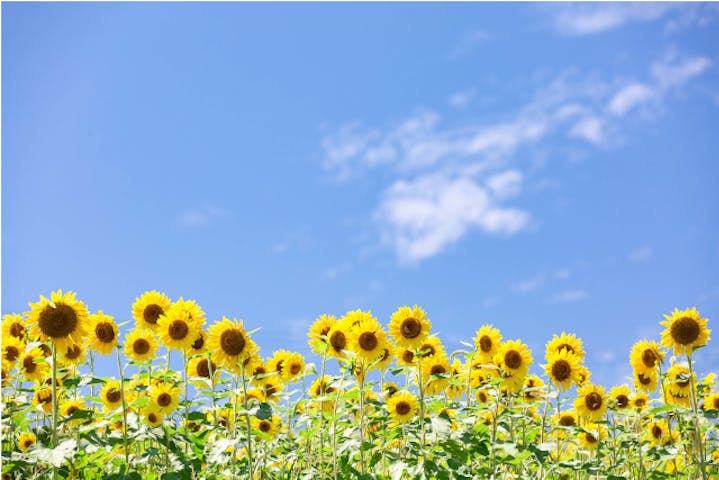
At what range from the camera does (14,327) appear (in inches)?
327

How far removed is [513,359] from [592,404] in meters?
1.81

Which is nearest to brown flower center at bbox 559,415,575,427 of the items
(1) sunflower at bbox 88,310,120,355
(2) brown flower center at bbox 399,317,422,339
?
(2) brown flower center at bbox 399,317,422,339

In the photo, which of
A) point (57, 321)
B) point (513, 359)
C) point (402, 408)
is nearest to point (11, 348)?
point (57, 321)

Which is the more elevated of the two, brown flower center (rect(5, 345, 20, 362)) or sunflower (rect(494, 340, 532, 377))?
brown flower center (rect(5, 345, 20, 362))

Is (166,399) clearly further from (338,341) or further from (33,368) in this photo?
(33,368)

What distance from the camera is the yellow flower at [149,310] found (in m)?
7.46

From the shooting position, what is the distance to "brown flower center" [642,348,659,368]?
367 inches

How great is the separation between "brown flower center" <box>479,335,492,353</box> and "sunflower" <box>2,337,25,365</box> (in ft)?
16.6

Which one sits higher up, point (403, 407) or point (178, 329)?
point (178, 329)

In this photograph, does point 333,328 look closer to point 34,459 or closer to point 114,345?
point 114,345

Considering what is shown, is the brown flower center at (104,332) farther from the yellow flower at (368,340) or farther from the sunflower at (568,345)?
the sunflower at (568,345)

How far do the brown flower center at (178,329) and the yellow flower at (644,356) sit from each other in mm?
5851

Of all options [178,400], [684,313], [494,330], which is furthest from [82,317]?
[684,313]

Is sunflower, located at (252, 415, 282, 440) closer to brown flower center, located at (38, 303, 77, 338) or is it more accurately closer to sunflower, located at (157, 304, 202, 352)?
sunflower, located at (157, 304, 202, 352)
